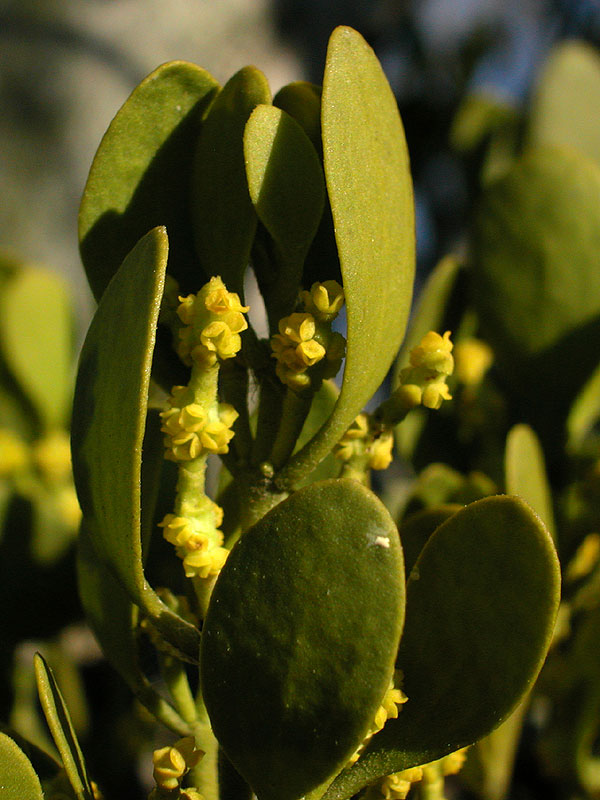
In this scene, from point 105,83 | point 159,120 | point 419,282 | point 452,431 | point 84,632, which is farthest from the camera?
point 419,282

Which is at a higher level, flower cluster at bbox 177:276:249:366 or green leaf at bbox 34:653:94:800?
flower cluster at bbox 177:276:249:366

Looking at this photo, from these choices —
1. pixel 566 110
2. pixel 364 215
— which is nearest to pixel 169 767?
pixel 364 215

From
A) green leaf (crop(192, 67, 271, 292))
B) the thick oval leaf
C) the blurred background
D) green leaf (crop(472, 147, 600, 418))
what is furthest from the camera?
the blurred background

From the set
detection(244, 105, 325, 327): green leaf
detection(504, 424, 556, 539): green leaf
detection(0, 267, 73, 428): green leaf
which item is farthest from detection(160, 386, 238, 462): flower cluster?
detection(0, 267, 73, 428): green leaf

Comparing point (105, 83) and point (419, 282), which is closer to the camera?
point (105, 83)

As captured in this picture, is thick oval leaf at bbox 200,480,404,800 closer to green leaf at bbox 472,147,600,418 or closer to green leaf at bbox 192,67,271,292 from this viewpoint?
green leaf at bbox 192,67,271,292

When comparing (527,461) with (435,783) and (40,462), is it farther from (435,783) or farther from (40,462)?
(40,462)

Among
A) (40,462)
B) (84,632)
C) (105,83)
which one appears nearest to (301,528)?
(40,462)

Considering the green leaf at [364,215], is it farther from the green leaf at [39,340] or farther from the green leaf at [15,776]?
the green leaf at [39,340]
